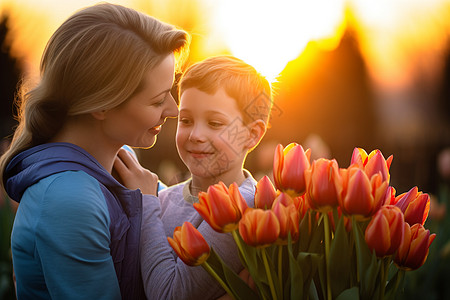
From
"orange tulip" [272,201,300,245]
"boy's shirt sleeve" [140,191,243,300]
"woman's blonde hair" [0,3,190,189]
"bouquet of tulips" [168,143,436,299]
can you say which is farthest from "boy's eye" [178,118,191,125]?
"orange tulip" [272,201,300,245]

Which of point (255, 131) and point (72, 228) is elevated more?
point (255, 131)

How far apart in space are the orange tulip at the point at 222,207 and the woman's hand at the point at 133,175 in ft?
2.17

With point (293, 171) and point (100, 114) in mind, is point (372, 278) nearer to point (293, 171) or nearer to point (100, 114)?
point (293, 171)

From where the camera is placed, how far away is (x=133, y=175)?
1.82 meters

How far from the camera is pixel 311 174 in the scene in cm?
110

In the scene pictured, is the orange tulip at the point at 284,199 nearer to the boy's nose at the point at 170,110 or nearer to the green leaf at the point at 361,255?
the green leaf at the point at 361,255

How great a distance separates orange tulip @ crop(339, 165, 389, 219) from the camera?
103cm

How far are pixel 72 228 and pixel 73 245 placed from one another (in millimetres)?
51

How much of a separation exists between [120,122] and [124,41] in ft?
0.95

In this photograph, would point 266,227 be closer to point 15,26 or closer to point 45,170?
point 45,170

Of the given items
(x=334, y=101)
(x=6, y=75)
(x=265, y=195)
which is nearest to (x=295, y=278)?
(x=265, y=195)

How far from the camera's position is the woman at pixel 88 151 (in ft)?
4.56

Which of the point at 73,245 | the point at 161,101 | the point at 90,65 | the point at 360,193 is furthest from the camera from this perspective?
the point at 161,101

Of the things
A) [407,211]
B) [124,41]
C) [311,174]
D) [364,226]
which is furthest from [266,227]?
[124,41]
